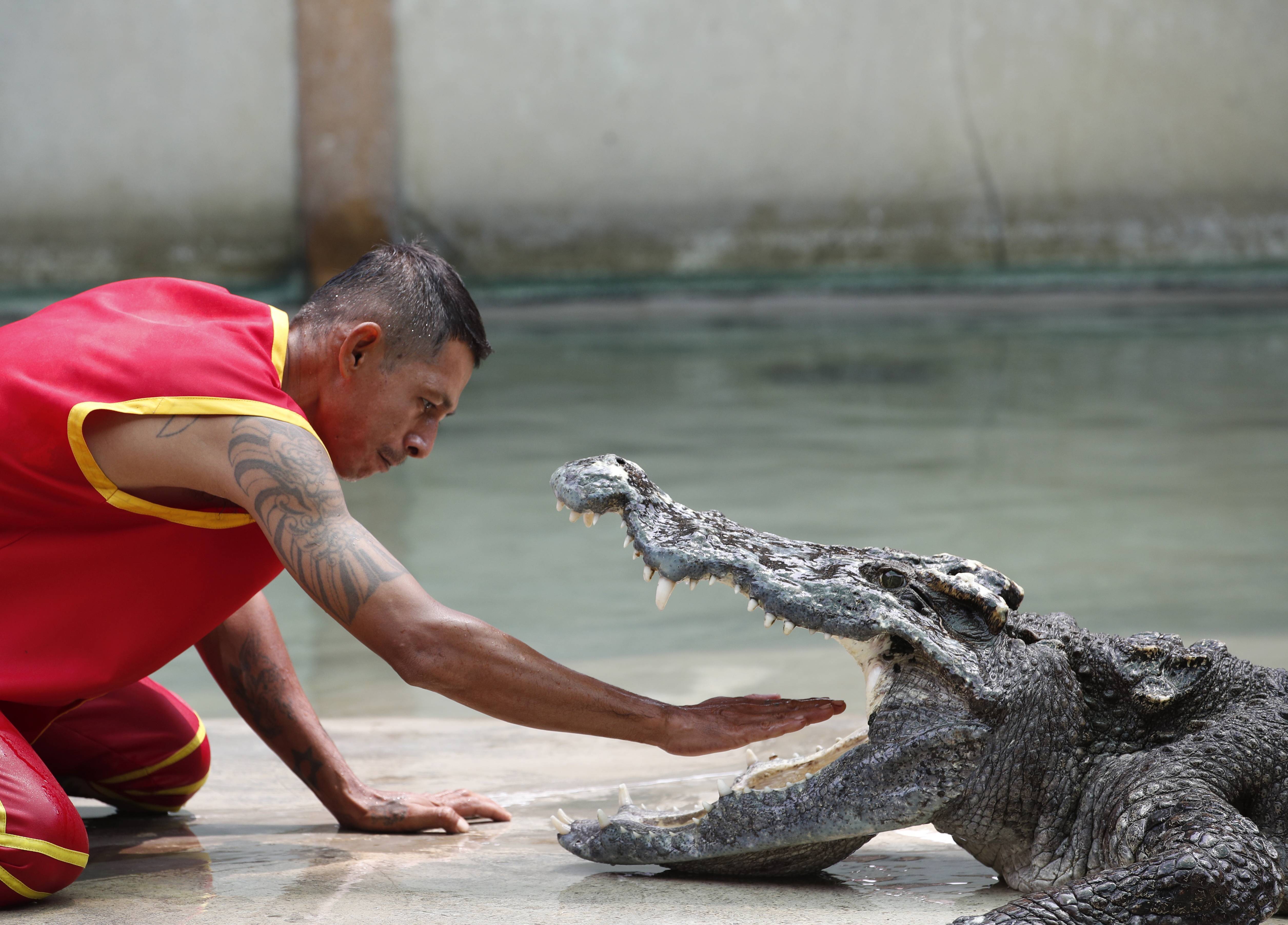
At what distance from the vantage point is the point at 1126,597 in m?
4.45

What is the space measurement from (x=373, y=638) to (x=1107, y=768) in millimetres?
1174

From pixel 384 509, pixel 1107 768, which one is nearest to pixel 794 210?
pixel 384 509

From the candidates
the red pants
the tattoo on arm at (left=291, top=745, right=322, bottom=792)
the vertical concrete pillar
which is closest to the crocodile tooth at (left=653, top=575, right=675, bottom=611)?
the tattoo on arm at (left=291, top=745, right=322, bottom=792)

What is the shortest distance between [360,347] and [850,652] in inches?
37.1

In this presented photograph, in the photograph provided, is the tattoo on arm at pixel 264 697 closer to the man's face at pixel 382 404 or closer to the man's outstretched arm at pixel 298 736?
the man's outstretched arm at pixel 298 736

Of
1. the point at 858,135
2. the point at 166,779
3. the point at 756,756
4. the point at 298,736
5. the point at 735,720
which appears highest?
the point at 858,135

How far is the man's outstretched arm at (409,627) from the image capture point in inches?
77.2

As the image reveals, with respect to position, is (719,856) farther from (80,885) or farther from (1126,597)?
(1126,597)

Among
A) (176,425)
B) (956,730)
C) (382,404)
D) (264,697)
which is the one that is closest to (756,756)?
(956,730)

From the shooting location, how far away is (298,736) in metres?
2.59

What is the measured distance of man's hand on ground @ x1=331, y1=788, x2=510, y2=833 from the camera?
8.25 feet

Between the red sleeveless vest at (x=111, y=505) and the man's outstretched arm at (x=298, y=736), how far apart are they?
0.35m

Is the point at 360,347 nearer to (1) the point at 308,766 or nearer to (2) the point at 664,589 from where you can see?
(2) the point at 664,589

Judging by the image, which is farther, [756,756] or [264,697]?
[264,697]
